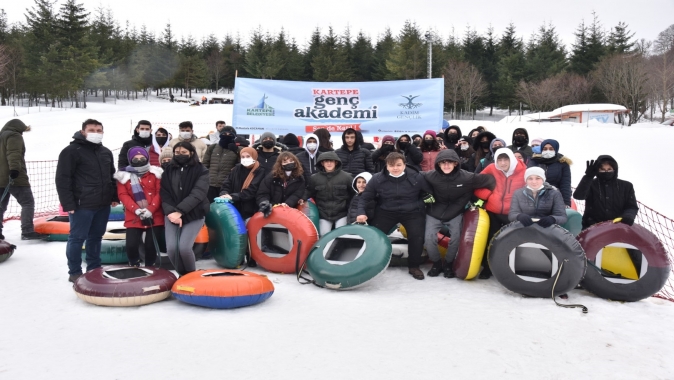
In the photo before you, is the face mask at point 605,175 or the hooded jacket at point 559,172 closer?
the face mask at point 605,175

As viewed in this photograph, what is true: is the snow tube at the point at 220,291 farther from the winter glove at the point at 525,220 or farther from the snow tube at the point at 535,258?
the winter glove at the point at 525,220

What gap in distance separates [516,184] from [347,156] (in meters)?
2.46

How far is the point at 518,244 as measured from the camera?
187 inches

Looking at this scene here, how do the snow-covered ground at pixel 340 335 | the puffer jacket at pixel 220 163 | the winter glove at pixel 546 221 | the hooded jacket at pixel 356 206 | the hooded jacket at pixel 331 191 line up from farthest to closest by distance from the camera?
the puffer jacket at pixel 220 163 < the hooded jacket at pixel 331 191 < the hooded jacket at pixel 356 206 < the winter glove at pixel 546 221 < the snow-covered ground at pixel 340 335

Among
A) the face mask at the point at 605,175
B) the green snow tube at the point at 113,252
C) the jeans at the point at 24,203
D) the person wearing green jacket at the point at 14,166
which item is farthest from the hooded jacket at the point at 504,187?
the jeans at the point at 24,203

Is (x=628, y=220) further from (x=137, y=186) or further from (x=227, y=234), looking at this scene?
(x=137, y=186)

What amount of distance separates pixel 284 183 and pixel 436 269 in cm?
215

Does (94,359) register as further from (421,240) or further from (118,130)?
(118,130)

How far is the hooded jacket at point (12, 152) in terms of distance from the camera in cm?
599

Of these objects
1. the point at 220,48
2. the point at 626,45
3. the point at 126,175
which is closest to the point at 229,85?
the point at 220,48

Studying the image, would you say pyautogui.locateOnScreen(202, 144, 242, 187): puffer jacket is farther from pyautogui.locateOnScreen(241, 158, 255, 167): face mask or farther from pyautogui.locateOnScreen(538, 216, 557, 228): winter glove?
pyautogui.locateOnScreen(538, 216, 557, 228): winter glove

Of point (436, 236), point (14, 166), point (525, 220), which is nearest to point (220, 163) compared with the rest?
point (14, 166)

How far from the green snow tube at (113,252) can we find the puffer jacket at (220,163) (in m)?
1.61

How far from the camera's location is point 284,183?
5.82 metres
